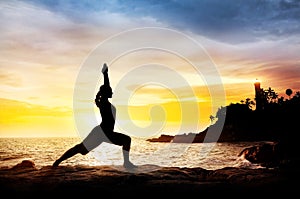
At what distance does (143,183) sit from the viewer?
22.6 feet

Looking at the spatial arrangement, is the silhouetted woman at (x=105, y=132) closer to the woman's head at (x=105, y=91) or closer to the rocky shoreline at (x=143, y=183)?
the woman's head at (x=105, y=91)

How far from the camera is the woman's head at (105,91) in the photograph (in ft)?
30.0

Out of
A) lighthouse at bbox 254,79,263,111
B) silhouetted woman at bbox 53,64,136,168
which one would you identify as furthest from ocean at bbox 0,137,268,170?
silhouetted woman at bbox 53,64,136,168

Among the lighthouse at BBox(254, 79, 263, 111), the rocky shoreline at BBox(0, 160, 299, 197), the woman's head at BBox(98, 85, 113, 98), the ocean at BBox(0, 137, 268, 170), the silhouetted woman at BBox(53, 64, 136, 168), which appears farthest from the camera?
the ocean at BBox(0, 137, 268, 170)

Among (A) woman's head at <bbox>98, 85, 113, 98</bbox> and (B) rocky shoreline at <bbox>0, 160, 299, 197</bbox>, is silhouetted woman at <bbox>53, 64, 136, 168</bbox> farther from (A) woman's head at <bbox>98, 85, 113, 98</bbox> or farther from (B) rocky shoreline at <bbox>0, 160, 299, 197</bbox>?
(B) rocky shoreline at <bbox>0, 160, 299, 197</bbox>

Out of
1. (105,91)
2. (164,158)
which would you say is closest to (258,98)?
(105,91)

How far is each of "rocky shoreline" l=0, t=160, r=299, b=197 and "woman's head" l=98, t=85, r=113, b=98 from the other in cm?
248

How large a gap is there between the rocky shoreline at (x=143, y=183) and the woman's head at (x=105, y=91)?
2.48 m

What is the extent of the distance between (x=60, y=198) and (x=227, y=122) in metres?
104

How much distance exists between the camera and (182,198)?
626cm

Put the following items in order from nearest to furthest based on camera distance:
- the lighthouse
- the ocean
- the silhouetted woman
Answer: the silhouetted woman
the lighthouse
the ocean

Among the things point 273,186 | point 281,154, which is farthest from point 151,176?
point 281,154

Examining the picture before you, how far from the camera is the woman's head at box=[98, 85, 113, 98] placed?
9133mm

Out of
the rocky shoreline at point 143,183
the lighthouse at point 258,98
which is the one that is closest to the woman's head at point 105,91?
the rocky shoreline at point 143,183
